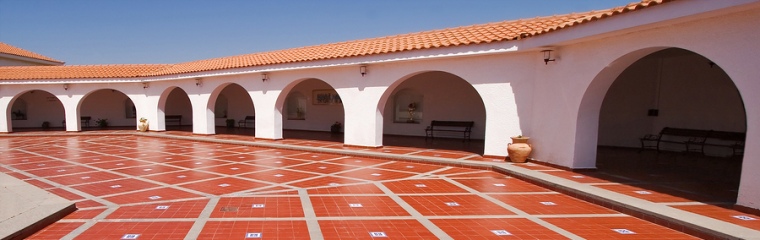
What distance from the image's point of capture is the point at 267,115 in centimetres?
1332

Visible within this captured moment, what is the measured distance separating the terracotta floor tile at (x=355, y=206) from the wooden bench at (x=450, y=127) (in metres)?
8.27

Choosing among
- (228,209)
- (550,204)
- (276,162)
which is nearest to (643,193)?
(550,204)

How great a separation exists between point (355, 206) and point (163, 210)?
2585 millimetres

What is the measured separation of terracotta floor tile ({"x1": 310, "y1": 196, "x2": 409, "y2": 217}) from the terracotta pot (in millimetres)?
4004

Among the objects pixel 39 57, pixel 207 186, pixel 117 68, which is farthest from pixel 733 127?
pixel 39 57

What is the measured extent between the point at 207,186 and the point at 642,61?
12.2 metres

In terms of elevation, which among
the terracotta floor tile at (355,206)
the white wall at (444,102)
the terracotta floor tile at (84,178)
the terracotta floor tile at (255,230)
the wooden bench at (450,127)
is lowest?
the terracotta floor tile at (84,178)

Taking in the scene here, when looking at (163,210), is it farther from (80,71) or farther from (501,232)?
(80,71)

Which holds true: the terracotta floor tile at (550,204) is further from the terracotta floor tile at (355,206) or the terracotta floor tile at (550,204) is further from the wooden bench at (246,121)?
the wooden bench at (246,121)

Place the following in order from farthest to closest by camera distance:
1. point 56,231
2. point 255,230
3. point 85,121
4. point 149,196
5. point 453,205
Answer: point 85,121
point 149,196
point 453,205
point 255,230
point 56,231

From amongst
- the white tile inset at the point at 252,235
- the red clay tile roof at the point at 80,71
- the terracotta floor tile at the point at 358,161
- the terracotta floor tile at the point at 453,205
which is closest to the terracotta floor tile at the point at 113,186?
the white tile inset at the point at 252,235

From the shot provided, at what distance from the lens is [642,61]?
1118 centimetres

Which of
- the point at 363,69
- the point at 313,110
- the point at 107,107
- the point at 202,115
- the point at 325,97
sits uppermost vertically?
the point at 363,69

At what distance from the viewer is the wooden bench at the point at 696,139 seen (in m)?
→ 9.43
